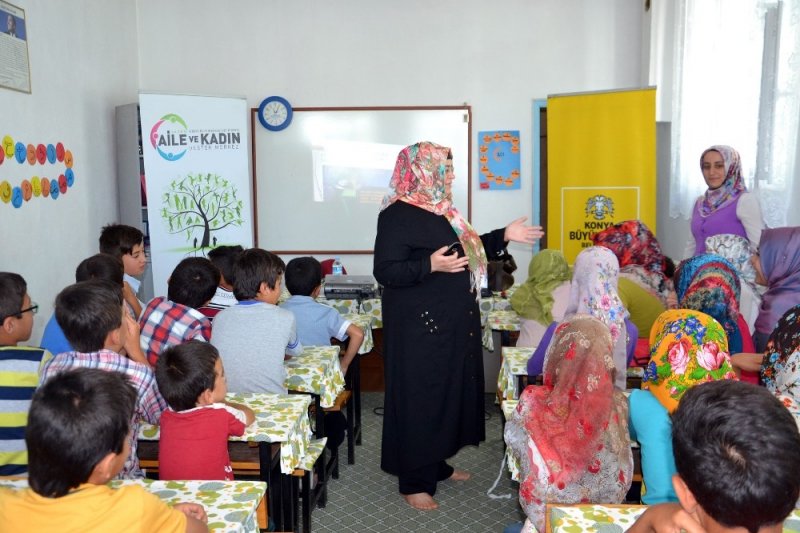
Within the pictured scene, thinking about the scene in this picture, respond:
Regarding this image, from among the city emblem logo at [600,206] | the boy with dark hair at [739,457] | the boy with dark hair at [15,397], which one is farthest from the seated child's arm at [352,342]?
the city emblem logo at [600,206]

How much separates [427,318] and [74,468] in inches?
77.5

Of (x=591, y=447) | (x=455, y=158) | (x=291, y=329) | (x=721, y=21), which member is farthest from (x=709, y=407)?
(x=455, y=158)

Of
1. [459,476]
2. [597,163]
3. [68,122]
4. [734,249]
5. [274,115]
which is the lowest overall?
[459,476]

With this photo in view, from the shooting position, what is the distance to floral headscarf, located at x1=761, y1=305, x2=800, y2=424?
2109mm

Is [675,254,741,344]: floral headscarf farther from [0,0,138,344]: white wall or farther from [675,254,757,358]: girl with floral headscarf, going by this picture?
[0,0,138,344]: white wall

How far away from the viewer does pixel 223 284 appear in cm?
367

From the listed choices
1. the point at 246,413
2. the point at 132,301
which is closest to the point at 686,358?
the point at 246,413

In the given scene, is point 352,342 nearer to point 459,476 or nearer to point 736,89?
point 459,476

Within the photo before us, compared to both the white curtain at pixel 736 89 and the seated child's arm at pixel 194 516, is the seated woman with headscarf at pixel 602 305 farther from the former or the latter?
the seated child's arm at pixel 194 516

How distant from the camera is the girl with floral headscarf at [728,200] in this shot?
391 centimetres

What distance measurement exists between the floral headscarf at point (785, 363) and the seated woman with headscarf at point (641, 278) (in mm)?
1002

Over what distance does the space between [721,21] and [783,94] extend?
106 cm

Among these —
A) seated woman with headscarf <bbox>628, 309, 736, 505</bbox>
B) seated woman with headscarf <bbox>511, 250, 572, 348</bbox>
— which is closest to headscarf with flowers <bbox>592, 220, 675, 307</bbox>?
seated woman with headscarf <bbox>511, 250, 572, 348</bbox>

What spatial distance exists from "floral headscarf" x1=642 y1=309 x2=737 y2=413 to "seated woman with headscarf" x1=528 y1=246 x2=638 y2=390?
0.70 m
